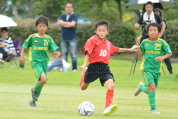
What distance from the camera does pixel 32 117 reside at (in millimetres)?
7121

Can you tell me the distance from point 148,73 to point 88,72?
3.56 feet

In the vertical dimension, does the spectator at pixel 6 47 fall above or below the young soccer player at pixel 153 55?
below

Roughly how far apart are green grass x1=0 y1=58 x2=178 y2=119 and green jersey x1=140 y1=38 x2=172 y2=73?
764 mm

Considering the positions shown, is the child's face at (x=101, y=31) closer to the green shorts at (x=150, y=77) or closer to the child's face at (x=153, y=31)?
the child's face at (x=153, y=31)

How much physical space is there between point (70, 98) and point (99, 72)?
205 centimetres

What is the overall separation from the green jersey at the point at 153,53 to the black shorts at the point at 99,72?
2.43 ft

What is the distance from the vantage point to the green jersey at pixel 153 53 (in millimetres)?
8555

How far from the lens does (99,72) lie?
8328mm

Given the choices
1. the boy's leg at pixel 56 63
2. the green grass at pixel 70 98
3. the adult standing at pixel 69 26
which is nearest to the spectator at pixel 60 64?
the boy's leg at pixel 56 63

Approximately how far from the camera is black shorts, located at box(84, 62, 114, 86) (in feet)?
27.2

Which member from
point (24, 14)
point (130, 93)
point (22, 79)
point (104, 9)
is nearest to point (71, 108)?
point (130, 93)

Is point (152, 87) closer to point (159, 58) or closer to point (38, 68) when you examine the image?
point (159, 58)

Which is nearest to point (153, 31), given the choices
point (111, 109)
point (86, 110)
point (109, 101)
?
point (109, 101)

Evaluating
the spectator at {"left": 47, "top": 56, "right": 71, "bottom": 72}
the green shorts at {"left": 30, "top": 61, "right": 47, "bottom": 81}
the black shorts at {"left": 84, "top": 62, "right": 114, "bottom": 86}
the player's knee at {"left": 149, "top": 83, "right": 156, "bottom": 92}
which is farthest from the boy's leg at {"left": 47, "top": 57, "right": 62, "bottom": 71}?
the player's knee at {"left": 149, "top": 83, "right": 156, "bottom": 92}
